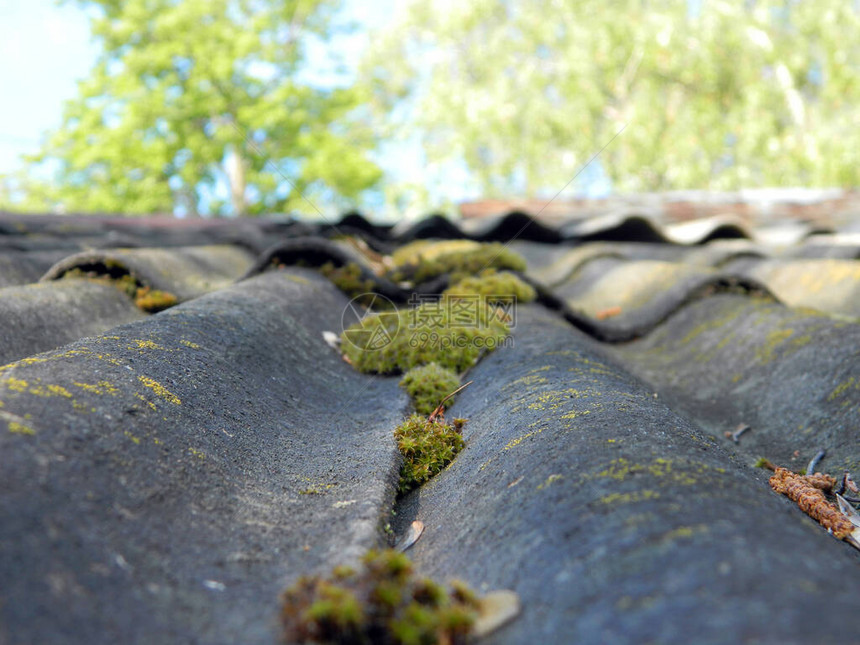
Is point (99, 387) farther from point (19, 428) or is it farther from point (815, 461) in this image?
point (815, 461)

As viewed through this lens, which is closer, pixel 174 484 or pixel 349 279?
pixel 174 484

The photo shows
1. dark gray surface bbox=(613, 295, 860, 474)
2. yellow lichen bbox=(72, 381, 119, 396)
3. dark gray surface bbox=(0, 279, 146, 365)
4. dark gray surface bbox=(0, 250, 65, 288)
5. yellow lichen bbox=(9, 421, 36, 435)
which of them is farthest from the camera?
dark gray surface bbox=(0, 250, 65, 288)

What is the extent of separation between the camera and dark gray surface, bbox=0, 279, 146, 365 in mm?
2324

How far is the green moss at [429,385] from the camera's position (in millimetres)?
2363

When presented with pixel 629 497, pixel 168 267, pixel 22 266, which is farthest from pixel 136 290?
pixel 629 497

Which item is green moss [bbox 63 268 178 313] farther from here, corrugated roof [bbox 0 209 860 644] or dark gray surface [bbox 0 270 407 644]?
dark gray surface [bbox 0 270 407 644]

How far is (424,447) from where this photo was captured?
1.97m

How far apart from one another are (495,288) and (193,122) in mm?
22016

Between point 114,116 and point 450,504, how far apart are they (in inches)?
906

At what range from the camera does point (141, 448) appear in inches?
56.4

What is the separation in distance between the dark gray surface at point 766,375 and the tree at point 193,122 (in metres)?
18.9

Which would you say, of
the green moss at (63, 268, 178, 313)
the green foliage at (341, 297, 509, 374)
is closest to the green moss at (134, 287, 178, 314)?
the green moss at (63, 268, 178, 313)

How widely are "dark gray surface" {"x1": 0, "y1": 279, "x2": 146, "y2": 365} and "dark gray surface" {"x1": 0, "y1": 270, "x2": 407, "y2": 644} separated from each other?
0.57m

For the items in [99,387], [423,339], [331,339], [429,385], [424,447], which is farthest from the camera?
→ [331,339]
